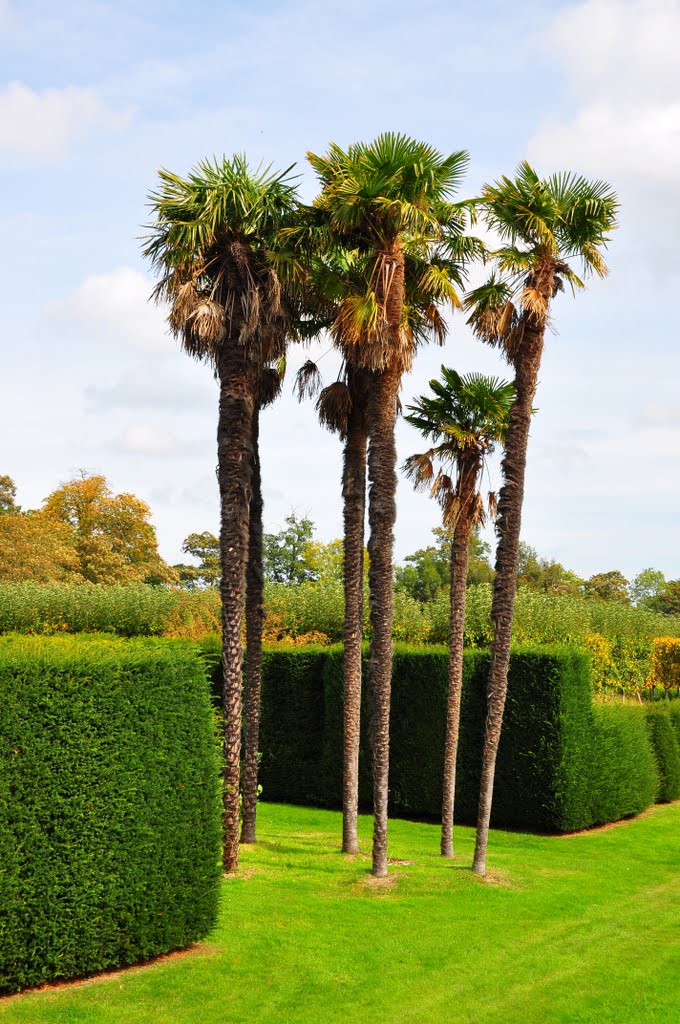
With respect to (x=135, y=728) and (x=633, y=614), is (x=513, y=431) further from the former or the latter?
(x=633, y=614)

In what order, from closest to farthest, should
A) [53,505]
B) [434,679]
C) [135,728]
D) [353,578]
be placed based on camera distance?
[135,728] < [353,578] < [434,679] < [53,505]

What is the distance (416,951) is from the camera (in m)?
12.2

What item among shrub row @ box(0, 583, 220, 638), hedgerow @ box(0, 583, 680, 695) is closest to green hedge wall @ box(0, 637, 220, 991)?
hedgerow @ box(0, 583, 680, 695)

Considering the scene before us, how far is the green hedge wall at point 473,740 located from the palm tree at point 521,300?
539 centimetres

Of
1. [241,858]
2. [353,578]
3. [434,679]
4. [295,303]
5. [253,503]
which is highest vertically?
[295,303]

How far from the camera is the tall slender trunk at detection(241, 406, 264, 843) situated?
17688 mm

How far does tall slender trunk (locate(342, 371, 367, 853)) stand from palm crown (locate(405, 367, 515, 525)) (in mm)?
953

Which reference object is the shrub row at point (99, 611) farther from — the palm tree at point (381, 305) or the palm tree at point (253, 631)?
the palm tree at point (381, 305)

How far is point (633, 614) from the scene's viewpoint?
46125 mm

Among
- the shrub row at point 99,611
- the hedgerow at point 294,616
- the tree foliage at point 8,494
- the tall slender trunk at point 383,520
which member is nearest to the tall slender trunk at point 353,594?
the tall slender trunk at point 383,520

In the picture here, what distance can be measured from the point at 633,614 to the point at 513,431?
32.5 m

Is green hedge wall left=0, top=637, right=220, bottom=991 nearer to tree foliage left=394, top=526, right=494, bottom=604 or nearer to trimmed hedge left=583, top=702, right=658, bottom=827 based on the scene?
trimmed hedge left=583, top=702, right=658, bottom=827

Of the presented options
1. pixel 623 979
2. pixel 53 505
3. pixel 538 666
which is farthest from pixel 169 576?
pixel 623 979

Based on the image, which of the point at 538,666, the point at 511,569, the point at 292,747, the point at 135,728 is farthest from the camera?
the point at 292,747
